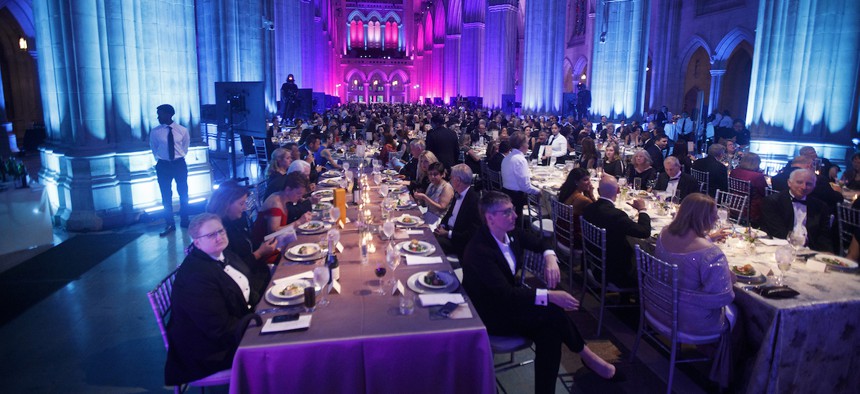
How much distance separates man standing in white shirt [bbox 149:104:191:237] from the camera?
25.7 ft

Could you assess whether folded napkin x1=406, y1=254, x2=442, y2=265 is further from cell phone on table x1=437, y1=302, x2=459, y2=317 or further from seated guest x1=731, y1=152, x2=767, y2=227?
seated guest x1=731, y1=152, x2=767, y2=227

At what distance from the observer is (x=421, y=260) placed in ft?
12.7

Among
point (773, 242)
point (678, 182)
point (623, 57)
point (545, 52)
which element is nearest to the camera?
point (773, 242)

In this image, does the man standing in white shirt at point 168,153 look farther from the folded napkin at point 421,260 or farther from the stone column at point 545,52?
the stone column at point 545,52

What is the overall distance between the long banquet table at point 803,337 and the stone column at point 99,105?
8200mm

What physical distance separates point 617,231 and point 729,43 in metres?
23.0

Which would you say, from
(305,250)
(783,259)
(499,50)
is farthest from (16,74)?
(783,259)

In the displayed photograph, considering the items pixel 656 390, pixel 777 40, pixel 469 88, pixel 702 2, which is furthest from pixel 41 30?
pixel 469 88

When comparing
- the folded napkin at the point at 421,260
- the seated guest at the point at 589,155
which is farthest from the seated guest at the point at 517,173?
the folded napkin at the point at 421,260

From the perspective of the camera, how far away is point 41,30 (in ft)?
25.5

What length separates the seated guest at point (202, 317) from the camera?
9.37ft

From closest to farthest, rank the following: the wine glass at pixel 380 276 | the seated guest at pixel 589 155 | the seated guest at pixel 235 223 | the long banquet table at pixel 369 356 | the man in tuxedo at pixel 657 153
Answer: the long banquet table at pixel 369 356, the wine glass at pixel 380 276, the seated guest at pixel 235 223, the seated guest at pixel 589 155, the man in tuxedo at pixel 657 153

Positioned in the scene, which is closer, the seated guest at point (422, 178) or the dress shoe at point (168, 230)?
the seated guest at point (422, 178)

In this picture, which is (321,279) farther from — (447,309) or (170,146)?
(170,146)
